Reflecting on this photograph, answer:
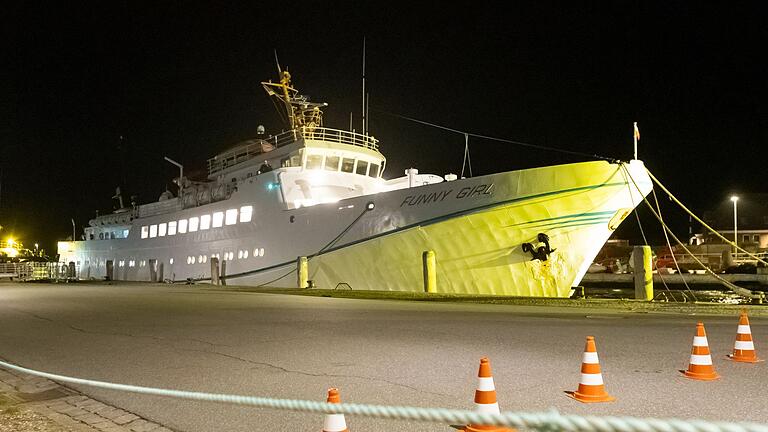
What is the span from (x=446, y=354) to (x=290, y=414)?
8.86 ft

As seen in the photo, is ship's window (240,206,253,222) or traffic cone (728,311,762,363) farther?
ship's window (240,206,253,222)

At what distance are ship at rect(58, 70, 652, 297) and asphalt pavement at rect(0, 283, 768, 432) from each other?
325 cm

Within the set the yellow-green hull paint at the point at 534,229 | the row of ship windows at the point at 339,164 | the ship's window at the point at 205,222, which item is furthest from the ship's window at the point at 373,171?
the ship's window at the point at 205,222

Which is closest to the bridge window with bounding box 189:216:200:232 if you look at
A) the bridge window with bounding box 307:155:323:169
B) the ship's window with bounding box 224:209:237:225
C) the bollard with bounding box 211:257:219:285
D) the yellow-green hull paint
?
the ship's window with bounding box 224:209:237:225

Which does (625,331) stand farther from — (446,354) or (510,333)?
(446,354)

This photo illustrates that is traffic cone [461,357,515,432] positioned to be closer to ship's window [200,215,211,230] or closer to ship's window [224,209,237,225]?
ship's window [224,209,237,225]

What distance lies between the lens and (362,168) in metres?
23.0

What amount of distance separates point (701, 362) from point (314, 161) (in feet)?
58.4

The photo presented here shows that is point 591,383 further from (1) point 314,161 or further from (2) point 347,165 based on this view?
(2) point 347,165

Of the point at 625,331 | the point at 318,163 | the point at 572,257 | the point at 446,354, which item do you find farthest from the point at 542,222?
the point at 318,163

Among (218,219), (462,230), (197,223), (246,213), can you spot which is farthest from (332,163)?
(197,223)

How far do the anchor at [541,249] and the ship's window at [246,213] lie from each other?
12149 mm

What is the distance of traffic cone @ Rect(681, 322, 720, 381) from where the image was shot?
523 cm

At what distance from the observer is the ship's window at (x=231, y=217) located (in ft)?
77.7
